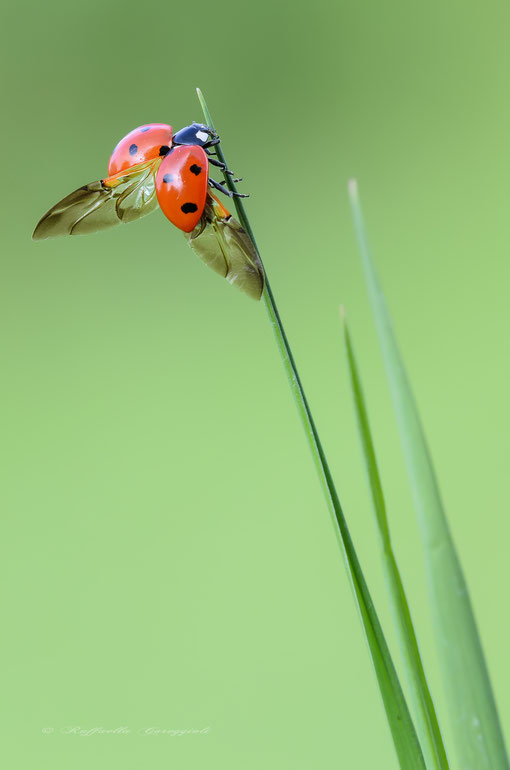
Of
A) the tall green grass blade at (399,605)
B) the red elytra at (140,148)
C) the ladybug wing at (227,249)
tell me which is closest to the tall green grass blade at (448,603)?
the tall green grass blade at (399,605)

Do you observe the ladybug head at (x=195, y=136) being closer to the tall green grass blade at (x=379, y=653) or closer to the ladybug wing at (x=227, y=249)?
the ladybug wing at (x=227, y=249)

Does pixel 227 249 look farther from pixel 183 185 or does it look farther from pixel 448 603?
pixel 448 603

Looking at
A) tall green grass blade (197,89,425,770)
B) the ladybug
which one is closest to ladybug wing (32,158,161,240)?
the ladybug

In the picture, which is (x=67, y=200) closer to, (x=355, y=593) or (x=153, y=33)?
(x=355, y=593)

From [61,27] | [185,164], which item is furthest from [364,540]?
[61,27]

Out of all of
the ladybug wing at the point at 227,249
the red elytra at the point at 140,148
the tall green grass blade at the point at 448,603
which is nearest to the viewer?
the tall green grass blade at the point at 448,603
